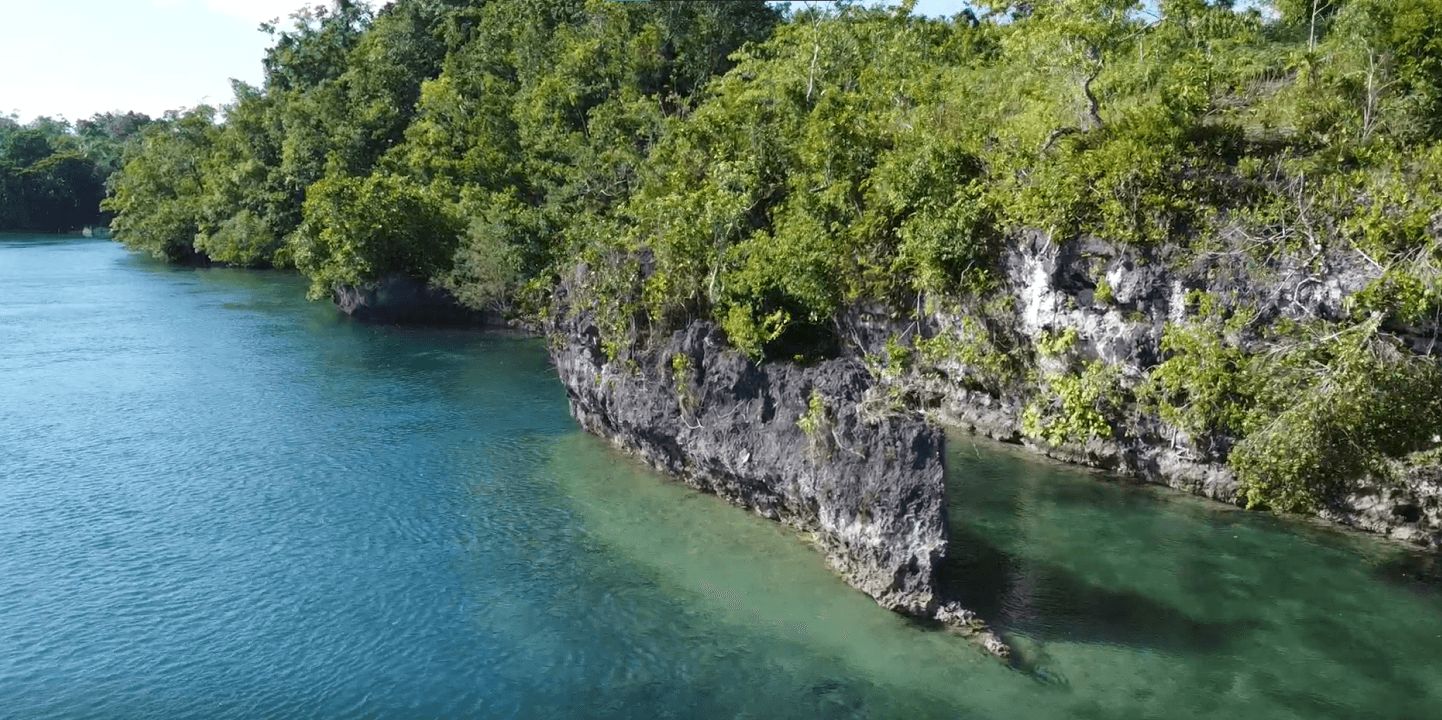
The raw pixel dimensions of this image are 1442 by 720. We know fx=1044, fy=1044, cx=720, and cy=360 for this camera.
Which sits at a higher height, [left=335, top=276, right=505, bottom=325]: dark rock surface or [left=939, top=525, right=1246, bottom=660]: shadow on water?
[left=335, top=276, right=505, bottom=325]: dark rock surface

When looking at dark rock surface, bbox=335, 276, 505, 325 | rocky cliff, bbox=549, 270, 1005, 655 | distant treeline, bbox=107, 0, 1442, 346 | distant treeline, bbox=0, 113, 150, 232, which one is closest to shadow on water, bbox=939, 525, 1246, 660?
rocky cliff, bbox=549, 270, 1005, 655

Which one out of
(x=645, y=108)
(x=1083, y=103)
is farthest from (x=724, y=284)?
(x=645, y=108)

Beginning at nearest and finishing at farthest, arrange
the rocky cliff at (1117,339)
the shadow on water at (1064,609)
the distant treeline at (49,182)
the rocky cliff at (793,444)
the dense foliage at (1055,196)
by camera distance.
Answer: the shadow on water at (1064,609) < the rocky cliff at (793,444) < the dense foliage at (1055,196) < the rocky cliff at (1117,339) < the distant treeline at (49,182)

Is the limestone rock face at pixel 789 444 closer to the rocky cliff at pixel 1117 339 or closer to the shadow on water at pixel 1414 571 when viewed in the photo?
the rocky cliff at pixel 1117 339

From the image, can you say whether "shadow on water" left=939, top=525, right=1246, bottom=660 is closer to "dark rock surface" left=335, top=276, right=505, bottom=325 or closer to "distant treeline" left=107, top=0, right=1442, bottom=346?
"distant treeline" left=107, top=0, right=1442, bottom=346

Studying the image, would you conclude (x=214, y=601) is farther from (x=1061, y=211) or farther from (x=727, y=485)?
(x=1061, y=211)

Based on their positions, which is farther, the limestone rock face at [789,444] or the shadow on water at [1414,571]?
the shadow on water at [1414,571]

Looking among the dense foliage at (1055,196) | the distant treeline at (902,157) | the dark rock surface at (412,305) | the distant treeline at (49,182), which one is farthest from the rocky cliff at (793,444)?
the distant treeline at (49,182)
